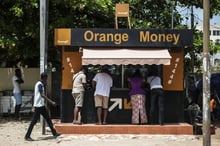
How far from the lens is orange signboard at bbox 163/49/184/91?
47.2 feet

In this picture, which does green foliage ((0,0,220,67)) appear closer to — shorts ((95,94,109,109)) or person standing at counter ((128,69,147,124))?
person standing at counter ((128,69,147,124))

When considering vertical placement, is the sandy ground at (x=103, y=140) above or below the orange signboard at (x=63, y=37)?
below

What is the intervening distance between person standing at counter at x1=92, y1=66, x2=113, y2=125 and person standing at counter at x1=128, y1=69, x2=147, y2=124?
0.63 meters

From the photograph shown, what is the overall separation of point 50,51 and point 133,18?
3.49 meters

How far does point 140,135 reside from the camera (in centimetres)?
1341

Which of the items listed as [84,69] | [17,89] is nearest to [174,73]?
[84,69]

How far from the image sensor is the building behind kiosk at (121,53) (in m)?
14.1

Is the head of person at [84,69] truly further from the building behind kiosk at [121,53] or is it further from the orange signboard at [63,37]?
the orange signboard at [63,37]

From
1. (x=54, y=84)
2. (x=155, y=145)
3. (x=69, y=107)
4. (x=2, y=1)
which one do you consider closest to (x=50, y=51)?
(x=54, y=84)

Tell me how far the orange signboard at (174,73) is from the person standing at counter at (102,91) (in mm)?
1698

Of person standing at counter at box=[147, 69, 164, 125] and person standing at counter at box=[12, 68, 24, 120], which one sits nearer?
person standing at counter at box=[147, 69, 164, 125]

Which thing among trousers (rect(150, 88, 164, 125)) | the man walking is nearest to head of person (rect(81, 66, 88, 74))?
the man walking

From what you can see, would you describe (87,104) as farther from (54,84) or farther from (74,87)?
(54,84)

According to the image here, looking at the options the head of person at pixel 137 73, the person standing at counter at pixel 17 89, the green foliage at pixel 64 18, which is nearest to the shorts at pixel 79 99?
A: the head of person at pixel 137 73
